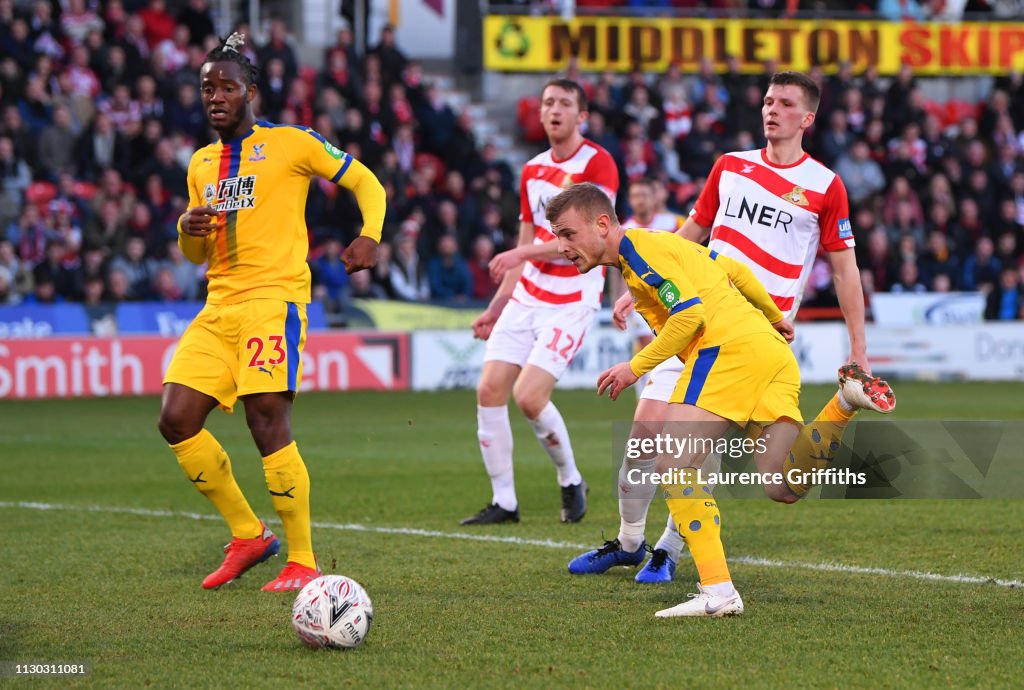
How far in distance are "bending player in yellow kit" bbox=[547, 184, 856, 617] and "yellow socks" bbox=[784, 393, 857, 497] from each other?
495 millimetres

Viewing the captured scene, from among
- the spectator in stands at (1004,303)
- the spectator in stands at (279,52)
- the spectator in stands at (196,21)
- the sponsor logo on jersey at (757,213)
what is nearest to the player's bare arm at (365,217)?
the sponsor logo on jersey at (757,213)

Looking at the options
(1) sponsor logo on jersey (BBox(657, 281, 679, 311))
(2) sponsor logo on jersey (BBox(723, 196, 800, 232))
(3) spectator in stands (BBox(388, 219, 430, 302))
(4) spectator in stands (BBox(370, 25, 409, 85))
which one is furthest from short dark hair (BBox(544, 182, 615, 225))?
(4) spectator in stands (BBox(370, 25, 409, 85))

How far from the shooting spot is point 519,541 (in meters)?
7.86

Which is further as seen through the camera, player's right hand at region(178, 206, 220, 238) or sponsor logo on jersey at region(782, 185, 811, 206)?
sponsor logo on jersey at region(782, 185, 811, 206)

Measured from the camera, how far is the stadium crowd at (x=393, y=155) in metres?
19.0

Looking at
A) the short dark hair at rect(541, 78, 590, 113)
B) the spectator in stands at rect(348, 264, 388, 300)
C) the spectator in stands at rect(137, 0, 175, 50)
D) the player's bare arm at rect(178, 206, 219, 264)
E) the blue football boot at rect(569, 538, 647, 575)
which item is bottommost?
the blue football boot at rect(569, 538, 647, 575)

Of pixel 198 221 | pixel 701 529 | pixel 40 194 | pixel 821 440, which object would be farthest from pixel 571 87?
pixel 40 194

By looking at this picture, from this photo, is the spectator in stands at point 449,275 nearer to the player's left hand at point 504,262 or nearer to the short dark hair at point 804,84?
the player's left hand at point 504,262

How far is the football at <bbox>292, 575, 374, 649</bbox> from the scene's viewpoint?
17.2ft

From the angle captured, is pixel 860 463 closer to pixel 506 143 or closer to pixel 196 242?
pixel 196 242

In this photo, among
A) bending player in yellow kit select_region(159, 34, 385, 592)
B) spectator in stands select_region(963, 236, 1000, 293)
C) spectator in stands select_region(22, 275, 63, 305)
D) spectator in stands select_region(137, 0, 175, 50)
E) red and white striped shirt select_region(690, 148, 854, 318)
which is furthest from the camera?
spectator in stands select_region(963, 236, 1000, 293)

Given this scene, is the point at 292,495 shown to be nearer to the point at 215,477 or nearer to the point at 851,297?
the point at 215,477

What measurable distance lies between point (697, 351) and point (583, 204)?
739 millimetres

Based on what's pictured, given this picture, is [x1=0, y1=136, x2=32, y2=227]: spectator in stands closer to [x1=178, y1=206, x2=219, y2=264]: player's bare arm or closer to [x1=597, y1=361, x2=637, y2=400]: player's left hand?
[x1=178, y1=206, x2=219, y2=264]: player's bare arm
